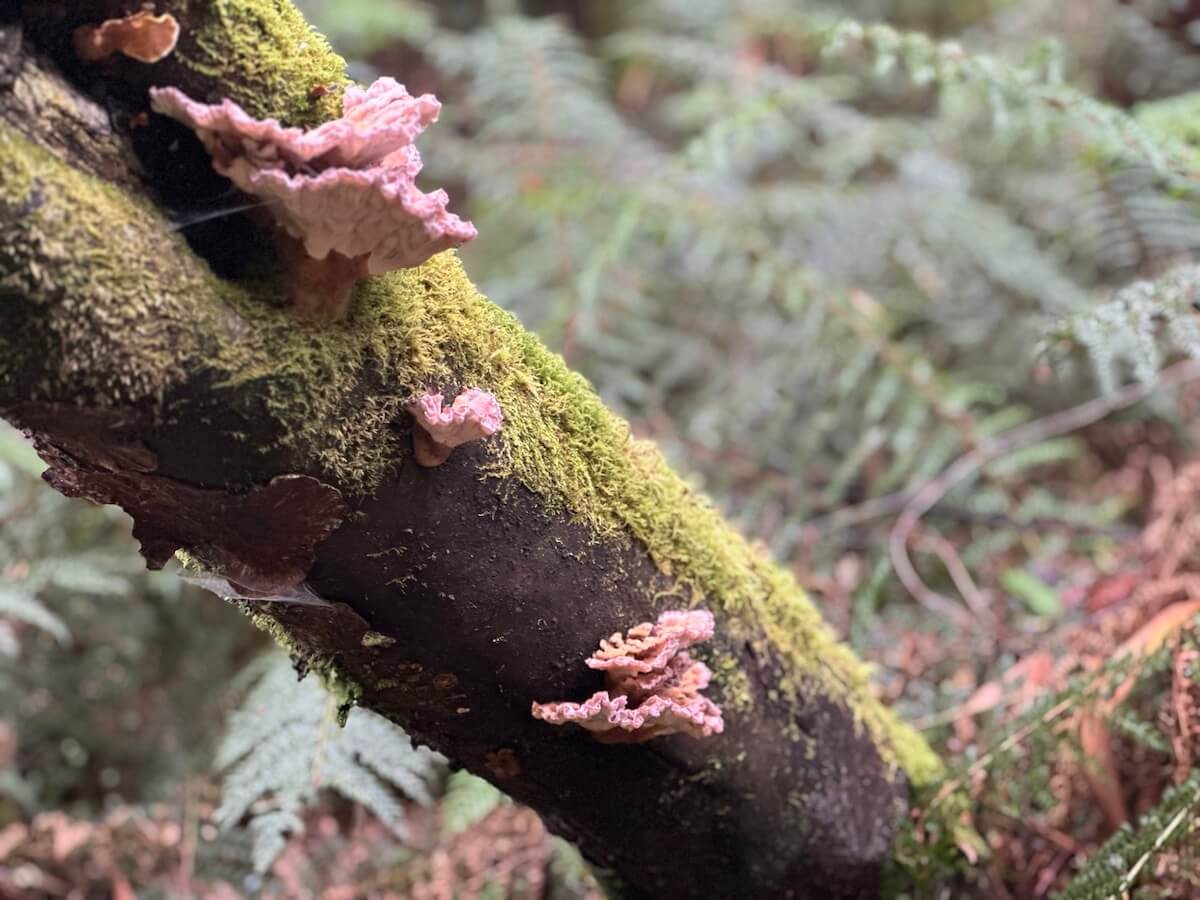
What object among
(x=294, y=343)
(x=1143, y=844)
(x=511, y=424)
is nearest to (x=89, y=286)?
(x=294, y=343)

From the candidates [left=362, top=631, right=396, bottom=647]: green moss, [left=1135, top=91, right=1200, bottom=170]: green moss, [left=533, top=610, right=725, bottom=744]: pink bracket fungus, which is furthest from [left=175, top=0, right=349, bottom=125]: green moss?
[left=1135, top=91, right=1200, bottom=170]: green moss

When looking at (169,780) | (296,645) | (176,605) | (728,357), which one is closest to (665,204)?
(728,357)

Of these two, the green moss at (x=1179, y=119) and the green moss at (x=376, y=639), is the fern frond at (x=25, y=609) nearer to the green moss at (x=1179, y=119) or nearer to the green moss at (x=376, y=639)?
the green moss at (x=376, y=639)

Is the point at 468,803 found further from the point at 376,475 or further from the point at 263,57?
the point at 263,57

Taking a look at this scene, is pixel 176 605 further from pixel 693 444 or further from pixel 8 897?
pixel 693 444

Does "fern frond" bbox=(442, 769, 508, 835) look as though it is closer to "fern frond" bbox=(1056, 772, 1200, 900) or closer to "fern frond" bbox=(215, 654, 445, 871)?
"fern frond" bbox=(215, 654, 445, 871)

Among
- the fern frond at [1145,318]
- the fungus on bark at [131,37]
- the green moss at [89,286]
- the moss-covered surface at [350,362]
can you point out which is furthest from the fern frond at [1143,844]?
the fungus on bark at [131,37]
